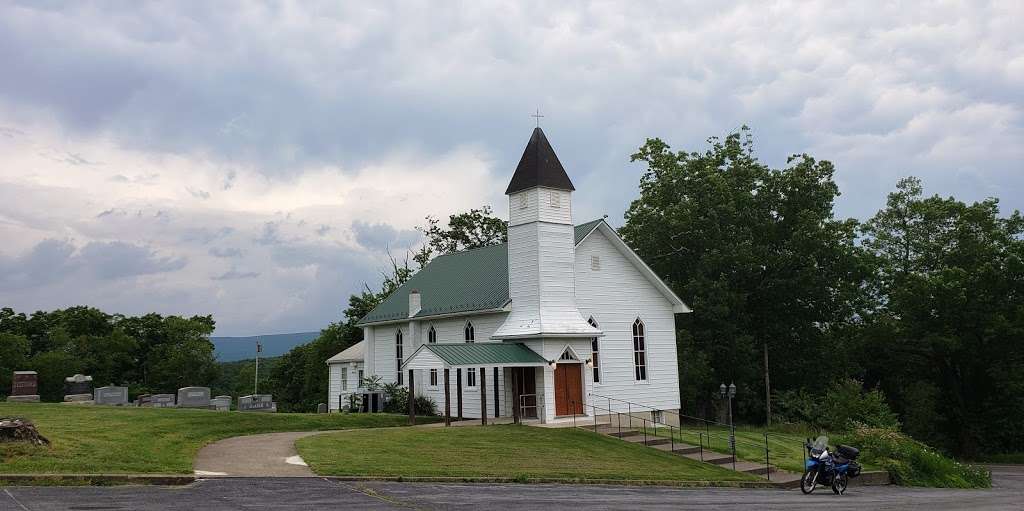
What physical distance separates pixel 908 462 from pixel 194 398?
1001 inches

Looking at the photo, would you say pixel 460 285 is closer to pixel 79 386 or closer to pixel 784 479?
pixel 79 386

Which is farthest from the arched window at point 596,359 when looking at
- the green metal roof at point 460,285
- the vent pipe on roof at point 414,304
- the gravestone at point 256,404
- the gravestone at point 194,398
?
the gravestone at point 194,398

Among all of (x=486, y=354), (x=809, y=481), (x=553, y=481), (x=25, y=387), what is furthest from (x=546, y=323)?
(x=25, y=387)

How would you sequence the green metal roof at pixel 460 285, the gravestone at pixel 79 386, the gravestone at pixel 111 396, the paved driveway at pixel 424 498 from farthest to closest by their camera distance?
the gravestone at pixel 79 386
the green metal roof at pixel 460 285
the gravestone at pixel 111 396
the paved driveway at pixel 424 498

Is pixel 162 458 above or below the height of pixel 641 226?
below

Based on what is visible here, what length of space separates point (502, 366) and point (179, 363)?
129 feet

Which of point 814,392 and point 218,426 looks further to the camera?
point 814,392

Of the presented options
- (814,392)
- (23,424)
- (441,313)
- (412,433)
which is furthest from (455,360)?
(814,392)

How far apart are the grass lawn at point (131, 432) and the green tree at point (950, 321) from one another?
91.3 feet

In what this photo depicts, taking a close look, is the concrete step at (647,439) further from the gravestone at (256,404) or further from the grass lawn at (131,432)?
the gravestone at (256,404)

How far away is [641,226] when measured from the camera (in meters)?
46.8

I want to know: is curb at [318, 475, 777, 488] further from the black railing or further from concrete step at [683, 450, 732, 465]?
concrete step at [683, 450, 732, 465]

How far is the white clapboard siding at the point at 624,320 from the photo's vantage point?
33.2m

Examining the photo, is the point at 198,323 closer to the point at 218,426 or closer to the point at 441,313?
the point at 441,313
